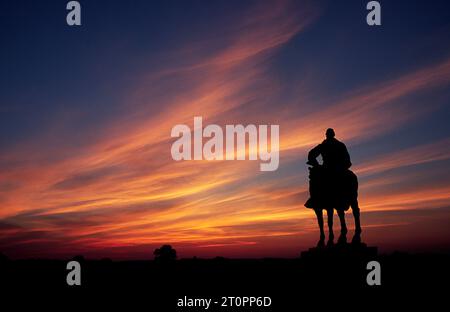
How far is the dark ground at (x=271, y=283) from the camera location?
1092 cm

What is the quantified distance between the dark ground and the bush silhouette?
4.32 feet

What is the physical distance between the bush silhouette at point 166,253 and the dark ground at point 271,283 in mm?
1317

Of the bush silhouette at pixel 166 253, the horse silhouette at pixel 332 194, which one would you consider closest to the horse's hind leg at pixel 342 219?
the horse silhouette at pixel 332 194

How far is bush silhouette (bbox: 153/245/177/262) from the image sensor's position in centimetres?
1727

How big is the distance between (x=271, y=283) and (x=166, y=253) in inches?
232

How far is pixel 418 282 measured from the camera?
37.7 ft

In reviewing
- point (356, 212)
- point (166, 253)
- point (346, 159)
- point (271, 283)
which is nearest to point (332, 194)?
point (356, 212)

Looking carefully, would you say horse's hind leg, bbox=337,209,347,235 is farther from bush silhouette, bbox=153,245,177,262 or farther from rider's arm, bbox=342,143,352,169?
bush silhouette, bbox=153,245,177,262

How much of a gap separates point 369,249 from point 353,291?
2.07 m

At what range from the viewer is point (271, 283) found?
12.7 m
